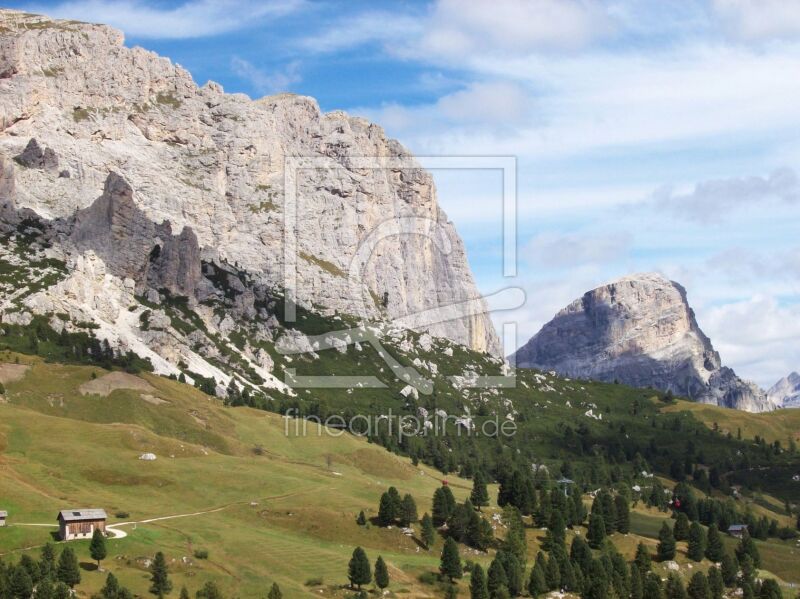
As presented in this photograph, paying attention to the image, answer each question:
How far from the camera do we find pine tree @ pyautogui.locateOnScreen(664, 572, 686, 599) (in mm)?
167000

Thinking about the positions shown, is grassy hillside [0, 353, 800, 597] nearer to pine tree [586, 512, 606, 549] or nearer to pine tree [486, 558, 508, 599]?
pine tree [586, 512, 606, 549]

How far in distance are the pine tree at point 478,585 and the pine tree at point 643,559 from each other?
4062 cm

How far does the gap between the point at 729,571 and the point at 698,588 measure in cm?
1532

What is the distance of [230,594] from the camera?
136 m

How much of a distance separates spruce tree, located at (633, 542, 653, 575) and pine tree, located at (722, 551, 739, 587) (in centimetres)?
1293

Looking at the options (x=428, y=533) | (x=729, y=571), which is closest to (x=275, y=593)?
(x=428, y=533)

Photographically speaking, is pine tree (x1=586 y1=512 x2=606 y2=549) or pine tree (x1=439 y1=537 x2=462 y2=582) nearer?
pine tree (x1=439 y1=537 x2=462 y2=582)

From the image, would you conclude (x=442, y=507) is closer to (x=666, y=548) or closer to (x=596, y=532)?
(x=596, y=532)

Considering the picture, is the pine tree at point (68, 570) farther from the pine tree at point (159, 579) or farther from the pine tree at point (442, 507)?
the pine tree at point (442, 507)

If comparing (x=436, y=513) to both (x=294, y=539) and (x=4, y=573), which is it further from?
(x=4, y=573)

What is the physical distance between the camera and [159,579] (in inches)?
5094

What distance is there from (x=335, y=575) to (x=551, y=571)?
36.2 metres

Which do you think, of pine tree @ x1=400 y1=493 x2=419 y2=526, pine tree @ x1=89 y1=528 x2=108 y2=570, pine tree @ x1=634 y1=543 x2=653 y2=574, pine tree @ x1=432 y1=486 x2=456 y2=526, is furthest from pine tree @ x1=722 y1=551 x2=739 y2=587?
pine tree @ x1=89 y1=528 x2=108 y2=570

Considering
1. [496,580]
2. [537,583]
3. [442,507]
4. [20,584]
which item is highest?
[442,507]
